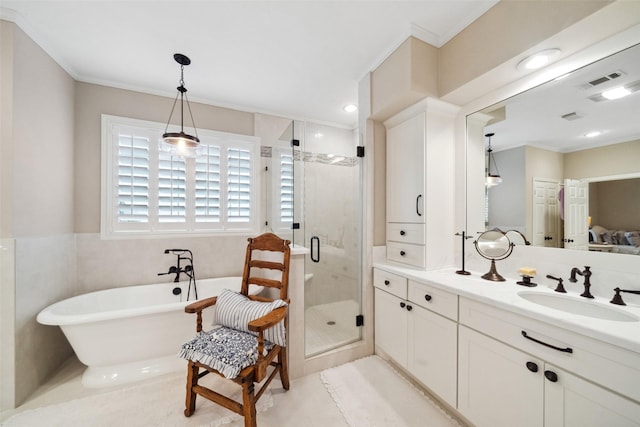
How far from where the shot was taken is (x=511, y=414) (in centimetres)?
119

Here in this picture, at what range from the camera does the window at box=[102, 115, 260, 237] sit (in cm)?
254

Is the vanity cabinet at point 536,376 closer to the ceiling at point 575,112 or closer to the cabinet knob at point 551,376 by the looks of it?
the cabinet knob at point 551,376

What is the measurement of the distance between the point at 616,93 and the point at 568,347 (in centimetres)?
140

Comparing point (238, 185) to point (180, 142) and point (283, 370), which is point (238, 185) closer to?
point (180, 142)

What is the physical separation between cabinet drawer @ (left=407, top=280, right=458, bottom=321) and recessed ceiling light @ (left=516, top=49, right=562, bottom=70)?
5.02 ft

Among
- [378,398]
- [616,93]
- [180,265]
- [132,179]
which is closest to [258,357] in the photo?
[378,398]

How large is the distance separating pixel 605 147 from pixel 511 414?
5.20 feet

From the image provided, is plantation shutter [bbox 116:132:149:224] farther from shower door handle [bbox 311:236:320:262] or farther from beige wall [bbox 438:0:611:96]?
beige wall [bbox 438:0:611:96]

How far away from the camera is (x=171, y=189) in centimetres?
275

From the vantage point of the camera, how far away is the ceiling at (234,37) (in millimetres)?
1612

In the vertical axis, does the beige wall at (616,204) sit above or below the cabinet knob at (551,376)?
above

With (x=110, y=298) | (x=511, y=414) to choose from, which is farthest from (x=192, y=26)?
(x=511, y=414)

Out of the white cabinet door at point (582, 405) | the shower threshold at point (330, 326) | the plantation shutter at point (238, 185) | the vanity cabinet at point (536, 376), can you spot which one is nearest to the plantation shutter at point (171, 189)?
the plantation shutter at point (238, 185)

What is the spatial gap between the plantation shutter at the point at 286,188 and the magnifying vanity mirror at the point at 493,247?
1.58 meters
